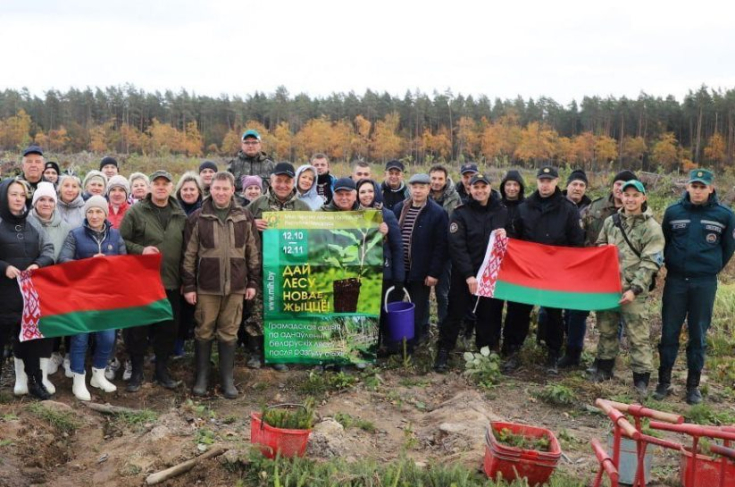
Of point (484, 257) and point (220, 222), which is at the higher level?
point (220, 222)

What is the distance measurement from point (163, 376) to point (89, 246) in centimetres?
172

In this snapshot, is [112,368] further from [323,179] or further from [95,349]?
[323,179]

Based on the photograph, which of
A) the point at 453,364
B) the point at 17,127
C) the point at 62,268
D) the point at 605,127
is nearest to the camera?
the point at 62,268

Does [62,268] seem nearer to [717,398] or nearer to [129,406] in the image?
[129,406]

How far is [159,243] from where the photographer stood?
6723mm

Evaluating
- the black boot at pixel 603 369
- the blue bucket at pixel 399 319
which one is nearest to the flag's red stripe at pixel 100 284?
the blue bucket at pixel 399 319

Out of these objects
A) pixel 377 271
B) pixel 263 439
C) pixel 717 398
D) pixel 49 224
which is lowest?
pixel 717 398

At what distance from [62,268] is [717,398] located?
25.8 feet

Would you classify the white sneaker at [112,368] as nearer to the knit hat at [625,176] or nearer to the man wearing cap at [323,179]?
the man wearing cap at [323,179]

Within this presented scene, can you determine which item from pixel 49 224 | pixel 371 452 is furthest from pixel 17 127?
pixel 371 452

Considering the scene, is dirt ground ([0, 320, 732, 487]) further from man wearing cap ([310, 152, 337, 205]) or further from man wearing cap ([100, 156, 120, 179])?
man wearing cap ([100, 156, 120, 179])

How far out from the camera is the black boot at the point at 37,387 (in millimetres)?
6328

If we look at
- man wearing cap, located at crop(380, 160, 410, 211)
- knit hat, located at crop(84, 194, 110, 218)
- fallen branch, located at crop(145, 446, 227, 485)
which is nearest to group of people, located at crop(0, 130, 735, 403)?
knit hat, located at crop(84, 194, 110, 218)

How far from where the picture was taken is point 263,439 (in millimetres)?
4496
